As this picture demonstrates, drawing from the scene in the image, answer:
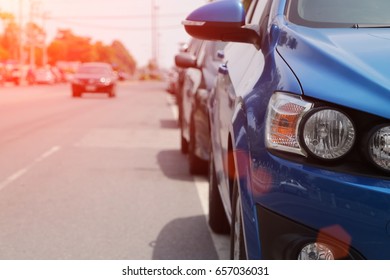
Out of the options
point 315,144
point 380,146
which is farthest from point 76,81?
point 380,146

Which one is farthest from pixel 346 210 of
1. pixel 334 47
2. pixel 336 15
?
pixel 336 15

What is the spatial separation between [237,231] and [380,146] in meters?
1.02

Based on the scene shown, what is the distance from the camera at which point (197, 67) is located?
7.88 m

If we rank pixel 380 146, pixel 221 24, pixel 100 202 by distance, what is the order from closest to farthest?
pixel 380 146 < pixel 221 24 < pixel 100 202

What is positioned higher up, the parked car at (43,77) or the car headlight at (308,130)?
the car headlight at (308,130)

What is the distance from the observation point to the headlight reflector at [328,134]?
2.56 metres

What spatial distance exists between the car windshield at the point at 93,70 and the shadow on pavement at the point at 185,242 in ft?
94.8

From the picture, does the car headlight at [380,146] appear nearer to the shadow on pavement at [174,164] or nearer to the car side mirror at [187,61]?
the shadow on pavement at [174,164]

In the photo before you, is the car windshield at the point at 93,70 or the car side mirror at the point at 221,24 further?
the car windshield at the point at 93,70

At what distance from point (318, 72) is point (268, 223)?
0.62m

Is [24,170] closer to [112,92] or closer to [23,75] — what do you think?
[112,92]

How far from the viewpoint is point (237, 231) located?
3.33m

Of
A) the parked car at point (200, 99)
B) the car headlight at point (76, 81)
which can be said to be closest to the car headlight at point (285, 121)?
the parked car at point (200, 99)

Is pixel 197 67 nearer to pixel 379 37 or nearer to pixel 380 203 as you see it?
pixel 379 37
